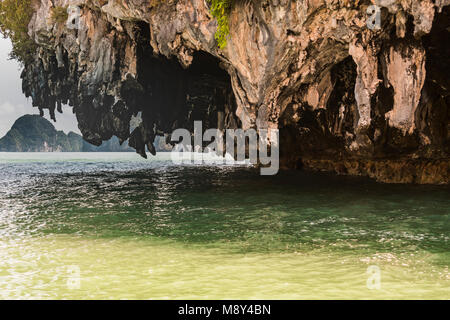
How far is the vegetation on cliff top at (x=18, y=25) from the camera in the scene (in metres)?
29.8

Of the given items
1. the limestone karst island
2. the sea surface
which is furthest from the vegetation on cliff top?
the sea surface

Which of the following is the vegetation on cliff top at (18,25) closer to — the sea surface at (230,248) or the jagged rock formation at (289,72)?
the jagged rock formation at (289,72)

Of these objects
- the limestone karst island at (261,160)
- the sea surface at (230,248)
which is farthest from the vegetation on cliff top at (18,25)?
the sea surface at (230,248)

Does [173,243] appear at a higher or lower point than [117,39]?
lower

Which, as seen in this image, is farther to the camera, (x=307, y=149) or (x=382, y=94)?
Answer: (x=307, y=149)

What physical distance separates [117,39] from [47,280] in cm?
2377

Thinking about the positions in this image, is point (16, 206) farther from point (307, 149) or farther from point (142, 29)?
point (307, 149)

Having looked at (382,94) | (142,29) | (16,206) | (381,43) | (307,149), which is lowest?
(16,206)

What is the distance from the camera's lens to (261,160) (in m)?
28.5

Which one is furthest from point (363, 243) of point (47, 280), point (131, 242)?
point (47, 280)

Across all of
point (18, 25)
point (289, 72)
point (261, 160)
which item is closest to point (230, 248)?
point (289, 72)

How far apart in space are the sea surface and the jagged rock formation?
4.02 m
